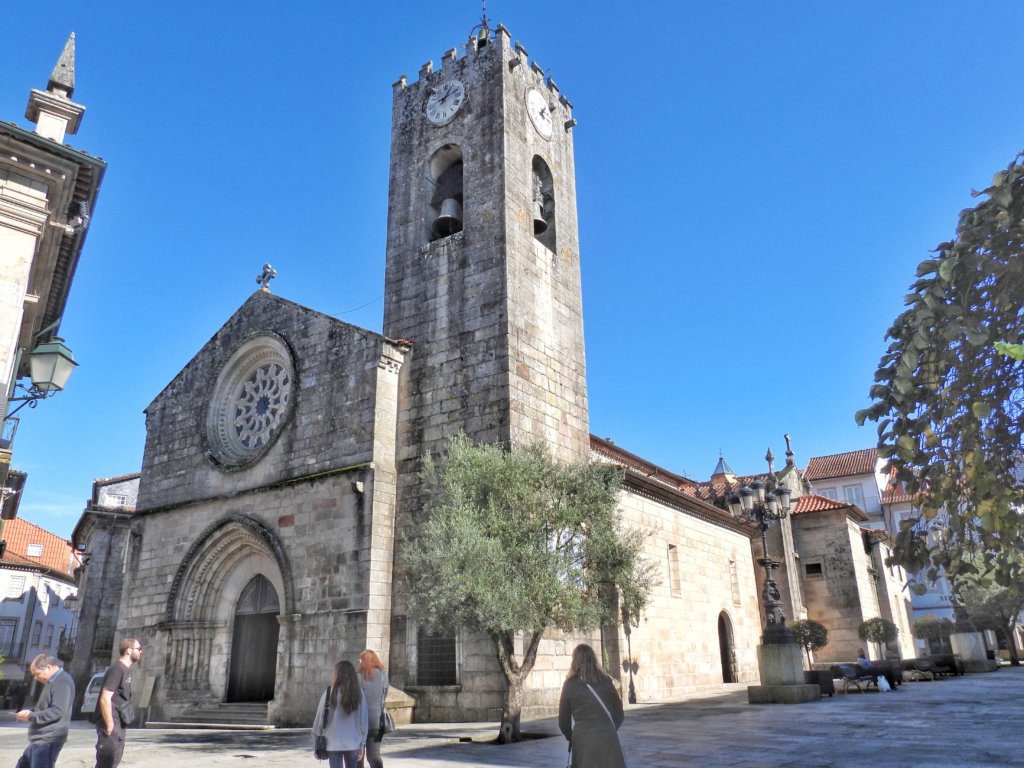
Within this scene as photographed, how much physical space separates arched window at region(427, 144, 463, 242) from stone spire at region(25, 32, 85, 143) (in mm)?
8662

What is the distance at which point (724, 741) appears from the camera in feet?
30.2

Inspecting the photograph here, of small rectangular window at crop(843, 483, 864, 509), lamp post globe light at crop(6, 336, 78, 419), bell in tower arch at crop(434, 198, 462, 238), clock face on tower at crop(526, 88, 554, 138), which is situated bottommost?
lamp post globe light at crop(6, 336, 78, 419)

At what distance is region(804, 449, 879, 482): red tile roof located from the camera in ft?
156

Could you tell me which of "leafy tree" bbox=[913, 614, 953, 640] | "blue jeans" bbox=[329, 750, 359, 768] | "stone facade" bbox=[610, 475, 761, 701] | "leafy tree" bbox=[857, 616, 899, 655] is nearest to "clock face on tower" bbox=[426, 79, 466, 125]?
"stone facade" bbox=[610, 475, 761, 701]

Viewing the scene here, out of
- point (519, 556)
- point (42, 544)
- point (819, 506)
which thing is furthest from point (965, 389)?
point (42, 544)

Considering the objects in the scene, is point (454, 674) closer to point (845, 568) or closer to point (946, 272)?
point (946, 272)

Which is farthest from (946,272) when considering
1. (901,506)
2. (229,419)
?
(901,506)

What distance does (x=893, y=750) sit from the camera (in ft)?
25.9

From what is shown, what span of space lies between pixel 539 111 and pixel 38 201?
13.2m

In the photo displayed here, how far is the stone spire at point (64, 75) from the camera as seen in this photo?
1095 cm

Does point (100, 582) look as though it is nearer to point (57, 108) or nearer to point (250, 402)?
point (250, 402)

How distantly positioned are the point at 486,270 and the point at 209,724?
450 inches

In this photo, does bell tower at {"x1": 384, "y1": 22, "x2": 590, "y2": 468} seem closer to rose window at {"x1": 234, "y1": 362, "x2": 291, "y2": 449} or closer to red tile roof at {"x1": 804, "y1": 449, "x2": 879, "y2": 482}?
rose window at {"x1": 234, "y1": 362, "x2": 291, "y2": 449}

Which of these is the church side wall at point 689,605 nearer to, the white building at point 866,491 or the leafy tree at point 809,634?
the leafy tree at point 809,634
